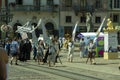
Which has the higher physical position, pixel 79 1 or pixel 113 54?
pixel 79 1

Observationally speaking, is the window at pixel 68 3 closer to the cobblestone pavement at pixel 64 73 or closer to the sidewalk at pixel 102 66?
the sidewalk at pixel 102 66

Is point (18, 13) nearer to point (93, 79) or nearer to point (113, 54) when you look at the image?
point (113, 54)

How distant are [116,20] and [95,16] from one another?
3.87 m

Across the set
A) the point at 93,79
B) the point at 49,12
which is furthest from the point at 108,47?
the point at 49,12

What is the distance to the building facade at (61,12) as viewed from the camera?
6988 cm

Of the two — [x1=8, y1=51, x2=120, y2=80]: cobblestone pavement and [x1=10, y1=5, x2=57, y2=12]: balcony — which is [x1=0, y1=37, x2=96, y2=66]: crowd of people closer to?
[x1=8, y1=51, x2=120, y2=80]: cobblestone pavement

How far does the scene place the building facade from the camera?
229 ft

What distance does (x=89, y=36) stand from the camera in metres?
33.1

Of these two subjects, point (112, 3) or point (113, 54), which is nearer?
point (113, 54)

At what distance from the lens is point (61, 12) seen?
70750mm

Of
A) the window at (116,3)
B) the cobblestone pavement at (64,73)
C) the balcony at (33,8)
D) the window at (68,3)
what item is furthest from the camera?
the window at (116,3)

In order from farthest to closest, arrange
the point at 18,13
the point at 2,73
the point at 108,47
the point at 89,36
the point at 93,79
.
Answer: the point at 18,13 → the point at 89,36 → the point at 108,47 → the point at 93,79 → the point at 2,73

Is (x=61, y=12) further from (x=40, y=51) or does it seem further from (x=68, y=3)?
(x=40, y=51)

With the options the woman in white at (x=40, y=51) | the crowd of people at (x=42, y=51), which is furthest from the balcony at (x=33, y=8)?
the woman in white at (x=40, y=51)
